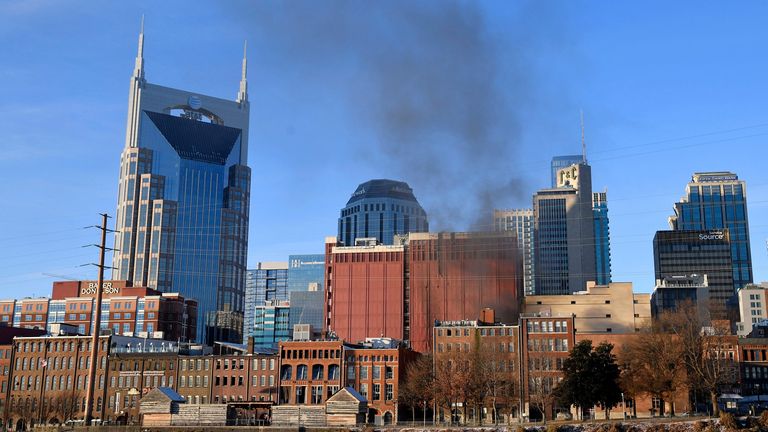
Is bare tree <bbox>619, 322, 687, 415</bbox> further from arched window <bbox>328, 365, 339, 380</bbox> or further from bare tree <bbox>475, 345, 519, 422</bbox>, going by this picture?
arched window <bbox>328, 365, 339, 380</bbox>

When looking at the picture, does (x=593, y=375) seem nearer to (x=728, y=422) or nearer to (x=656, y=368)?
(x=656, y=368)

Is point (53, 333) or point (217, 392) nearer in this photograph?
point (217, 392)

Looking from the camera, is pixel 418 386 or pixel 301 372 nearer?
pixel 418 386

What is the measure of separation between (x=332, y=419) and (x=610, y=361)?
47.7 m

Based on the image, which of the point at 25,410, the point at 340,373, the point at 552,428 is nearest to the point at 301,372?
the point at 340,373

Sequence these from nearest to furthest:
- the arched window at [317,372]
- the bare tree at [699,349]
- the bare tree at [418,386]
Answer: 1. the bare tree at [699,349]
2. the bare tree at [418,386]
3. the arched window at [317,372]

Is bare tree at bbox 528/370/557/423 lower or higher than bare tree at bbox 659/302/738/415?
lower

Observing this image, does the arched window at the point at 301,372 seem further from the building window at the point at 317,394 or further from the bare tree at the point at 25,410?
the bare tree at the point at 25,410

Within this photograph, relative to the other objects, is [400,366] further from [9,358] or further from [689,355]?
[9,358]

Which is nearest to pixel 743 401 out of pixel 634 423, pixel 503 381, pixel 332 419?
pixel 634 423

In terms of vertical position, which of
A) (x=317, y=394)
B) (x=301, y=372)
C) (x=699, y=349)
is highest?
(x=699, y=349)

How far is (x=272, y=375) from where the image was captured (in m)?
170

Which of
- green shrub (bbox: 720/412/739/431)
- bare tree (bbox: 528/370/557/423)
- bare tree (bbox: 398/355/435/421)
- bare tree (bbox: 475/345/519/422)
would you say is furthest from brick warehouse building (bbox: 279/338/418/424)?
green shrub (bbox: 720/412/739/431)

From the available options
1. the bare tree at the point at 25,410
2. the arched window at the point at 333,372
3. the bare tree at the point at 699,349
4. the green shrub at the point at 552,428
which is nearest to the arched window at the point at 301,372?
the arched window at the point at 333,372
